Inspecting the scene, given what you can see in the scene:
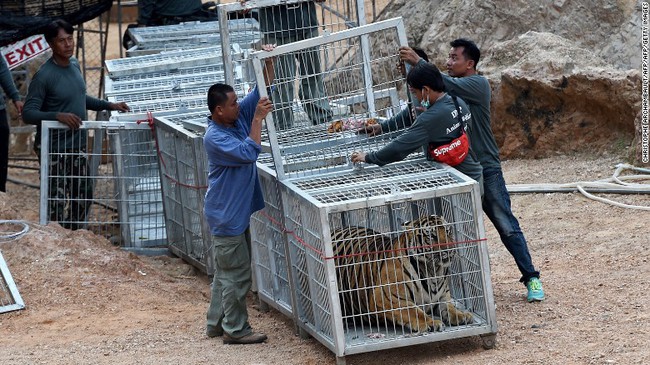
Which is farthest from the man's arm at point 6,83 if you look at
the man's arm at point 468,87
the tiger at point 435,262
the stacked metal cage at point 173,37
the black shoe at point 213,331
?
A: the tiger at point 435,262

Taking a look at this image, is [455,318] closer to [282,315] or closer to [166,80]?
[282,315]

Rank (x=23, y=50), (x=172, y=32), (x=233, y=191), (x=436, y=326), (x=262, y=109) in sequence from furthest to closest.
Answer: (x=172, y=32) < (x=23, y=50) < (x=233, y=191) < (x=262, y=109) < (x=436, y=326)

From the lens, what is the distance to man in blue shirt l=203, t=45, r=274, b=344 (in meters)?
6.82

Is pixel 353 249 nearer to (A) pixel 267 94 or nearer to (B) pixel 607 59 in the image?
(A) pixel 267 94

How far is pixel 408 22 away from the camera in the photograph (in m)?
13.9

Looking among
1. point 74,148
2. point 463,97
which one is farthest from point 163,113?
point 463,97

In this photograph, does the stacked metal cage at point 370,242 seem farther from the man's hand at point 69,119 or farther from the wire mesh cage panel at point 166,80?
the wire mesh cage panel at point 166,80

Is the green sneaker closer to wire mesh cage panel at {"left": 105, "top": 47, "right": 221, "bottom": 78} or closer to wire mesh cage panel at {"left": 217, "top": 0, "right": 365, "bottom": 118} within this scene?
wire mesh cage panel at {"left": 217, "top": 0, "right": 365, "bottom": 118}

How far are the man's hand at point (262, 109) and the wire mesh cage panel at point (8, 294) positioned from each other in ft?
8.40

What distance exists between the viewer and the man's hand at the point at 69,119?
952 cm

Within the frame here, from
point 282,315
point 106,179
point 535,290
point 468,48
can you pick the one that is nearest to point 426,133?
point 468,48

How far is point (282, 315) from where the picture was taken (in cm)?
803

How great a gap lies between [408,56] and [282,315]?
85.8 inches

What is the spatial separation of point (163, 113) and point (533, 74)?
3.71m
